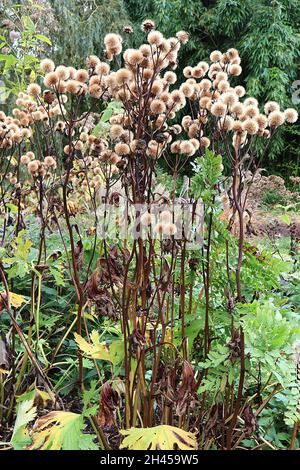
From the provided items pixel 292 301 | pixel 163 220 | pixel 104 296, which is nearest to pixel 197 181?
pixel 163 220

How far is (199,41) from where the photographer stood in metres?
9.34

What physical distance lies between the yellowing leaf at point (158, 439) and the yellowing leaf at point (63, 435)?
7 cm

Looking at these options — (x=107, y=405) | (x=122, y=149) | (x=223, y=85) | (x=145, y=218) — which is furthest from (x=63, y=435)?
(x=223, y=85)

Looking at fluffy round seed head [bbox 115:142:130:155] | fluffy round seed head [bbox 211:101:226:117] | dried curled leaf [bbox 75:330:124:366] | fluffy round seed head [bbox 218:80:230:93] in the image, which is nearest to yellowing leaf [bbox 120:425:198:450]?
dried curled leaf [bbox 75:330:124:366]

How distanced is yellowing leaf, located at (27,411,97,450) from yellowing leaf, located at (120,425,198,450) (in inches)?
2.8

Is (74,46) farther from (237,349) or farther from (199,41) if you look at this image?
(237,349)

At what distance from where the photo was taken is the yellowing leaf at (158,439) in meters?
0.94

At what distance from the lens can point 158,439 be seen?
95 centimetres

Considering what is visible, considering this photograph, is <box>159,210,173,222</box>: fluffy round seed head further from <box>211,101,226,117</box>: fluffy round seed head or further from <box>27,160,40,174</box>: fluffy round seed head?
<box>27,160,40,174</box>: fluffy round seed head

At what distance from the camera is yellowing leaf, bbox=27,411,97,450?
37.6 inches

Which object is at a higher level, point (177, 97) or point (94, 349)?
point (177, 97)

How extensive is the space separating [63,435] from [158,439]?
Answer: 0.17 metres

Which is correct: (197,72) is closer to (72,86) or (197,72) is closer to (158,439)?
(72,86)

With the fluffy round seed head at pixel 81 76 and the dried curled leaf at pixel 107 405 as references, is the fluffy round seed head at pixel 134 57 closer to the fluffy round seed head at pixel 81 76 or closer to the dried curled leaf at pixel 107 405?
the fluffy round seed head at pixel 81 76
